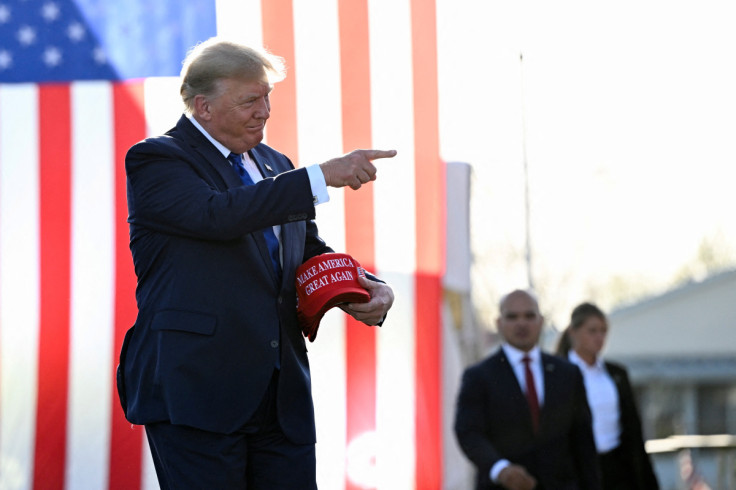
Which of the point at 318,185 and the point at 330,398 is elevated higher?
the point at 318,185

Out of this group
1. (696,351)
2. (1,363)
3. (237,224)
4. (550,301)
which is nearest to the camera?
(237,224)

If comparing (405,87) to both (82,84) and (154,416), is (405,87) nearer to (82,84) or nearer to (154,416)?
(82,84)

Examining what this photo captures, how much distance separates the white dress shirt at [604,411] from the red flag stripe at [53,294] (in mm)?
1990

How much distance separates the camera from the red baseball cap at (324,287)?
234 centimetres

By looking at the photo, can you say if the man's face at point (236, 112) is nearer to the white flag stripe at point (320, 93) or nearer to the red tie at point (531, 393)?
the white flag stripe at point (320, 93)

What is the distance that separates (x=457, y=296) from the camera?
3.88m

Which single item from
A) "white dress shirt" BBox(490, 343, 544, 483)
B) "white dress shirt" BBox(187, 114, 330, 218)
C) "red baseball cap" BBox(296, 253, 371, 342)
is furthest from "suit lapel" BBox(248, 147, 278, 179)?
"white dress shirt" BBox(490, 343, 544, 483)

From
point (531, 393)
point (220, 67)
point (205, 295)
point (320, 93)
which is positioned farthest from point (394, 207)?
point (205, 295)

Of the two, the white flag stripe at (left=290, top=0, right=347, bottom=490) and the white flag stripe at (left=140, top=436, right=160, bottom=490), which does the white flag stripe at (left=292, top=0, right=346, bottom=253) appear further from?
the white flag stripe at (left=140, top=436, right=160, bottom=490)

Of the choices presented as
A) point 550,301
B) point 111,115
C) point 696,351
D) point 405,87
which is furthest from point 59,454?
point 550,301

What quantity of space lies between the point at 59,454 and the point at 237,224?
71.3 inches

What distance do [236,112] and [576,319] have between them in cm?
296

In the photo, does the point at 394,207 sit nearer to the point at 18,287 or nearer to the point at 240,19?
the point at 240,19

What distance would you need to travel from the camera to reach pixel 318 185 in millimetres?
2252
